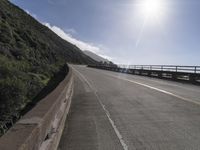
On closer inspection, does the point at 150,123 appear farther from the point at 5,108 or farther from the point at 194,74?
the point at 194,74

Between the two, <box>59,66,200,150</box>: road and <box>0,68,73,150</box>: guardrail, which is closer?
<box>0,68,73,150</box>: guardrail

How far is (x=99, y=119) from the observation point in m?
8.39

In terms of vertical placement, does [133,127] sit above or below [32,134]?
below

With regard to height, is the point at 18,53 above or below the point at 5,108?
above

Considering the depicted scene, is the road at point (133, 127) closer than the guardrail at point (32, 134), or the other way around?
the guardrail at point (32, 134)

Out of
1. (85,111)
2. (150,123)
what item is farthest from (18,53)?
(150,123)

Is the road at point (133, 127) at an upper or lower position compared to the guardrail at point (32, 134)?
lower

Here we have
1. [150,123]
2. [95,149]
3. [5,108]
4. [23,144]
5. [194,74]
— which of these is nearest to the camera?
[23,144]

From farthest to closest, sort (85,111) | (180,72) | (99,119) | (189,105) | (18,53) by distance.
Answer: (18,53) → (180,72) → (189,105) → (85,111) → (99,119)

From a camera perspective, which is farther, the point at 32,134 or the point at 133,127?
the point at 133,127

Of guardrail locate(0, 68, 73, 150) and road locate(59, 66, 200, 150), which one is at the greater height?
guardrail locate(0, 68, 73, 150)

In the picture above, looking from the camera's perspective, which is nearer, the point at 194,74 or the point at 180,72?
the point at 194,74

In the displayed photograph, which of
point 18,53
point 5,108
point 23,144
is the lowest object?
point 5,108

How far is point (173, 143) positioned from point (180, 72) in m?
25.4
